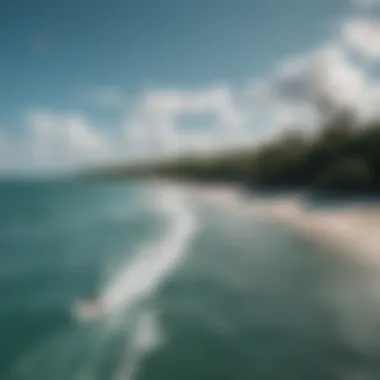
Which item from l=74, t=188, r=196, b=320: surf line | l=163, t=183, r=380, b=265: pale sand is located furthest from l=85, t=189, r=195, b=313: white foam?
l=163, t=183, r=380, b=265: pale sand

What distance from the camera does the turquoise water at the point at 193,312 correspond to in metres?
10.2

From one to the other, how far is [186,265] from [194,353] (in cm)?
828

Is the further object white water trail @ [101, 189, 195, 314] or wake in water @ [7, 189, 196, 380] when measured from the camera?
white water trail @ [101, 189, 195, 314]

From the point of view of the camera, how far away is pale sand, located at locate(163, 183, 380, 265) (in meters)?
18.8

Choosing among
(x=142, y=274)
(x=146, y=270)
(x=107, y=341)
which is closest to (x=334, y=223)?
(x=146, y=270)

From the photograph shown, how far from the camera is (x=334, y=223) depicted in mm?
23562

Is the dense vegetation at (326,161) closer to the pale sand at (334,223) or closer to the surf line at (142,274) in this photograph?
the pale sand at (334,223)

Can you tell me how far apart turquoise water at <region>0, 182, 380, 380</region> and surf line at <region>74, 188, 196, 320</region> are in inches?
2.7

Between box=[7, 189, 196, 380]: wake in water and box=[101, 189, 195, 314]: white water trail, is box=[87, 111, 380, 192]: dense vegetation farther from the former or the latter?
box=[7, 189, 196, 380]: wake in water

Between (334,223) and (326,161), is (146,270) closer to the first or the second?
(334,223)

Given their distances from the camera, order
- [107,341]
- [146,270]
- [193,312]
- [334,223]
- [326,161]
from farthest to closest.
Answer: [326,161]
[334,223]
[146,270]
[193,312]
[107,341]

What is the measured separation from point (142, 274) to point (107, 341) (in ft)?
21.5

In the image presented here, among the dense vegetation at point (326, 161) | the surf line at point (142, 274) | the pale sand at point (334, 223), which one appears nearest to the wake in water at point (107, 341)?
the surf line at point (142, 274)

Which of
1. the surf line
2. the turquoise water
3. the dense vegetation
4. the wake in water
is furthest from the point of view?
the dense vegetation
